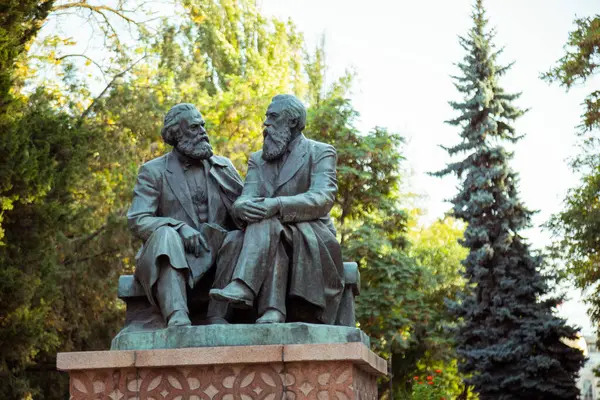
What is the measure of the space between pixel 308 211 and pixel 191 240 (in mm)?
779

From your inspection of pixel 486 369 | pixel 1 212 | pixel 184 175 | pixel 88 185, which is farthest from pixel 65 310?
pixel 184 175

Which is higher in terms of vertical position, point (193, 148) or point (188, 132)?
point (188, 132)

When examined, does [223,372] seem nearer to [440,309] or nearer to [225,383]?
[225,383]

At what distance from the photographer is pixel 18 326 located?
48.0 ft

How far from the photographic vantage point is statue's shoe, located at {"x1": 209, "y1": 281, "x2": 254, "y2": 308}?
5750mm

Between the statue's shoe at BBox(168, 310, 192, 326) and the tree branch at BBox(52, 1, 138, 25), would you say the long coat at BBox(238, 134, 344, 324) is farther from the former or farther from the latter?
the tree branch at BBox(52, 1, 138, 25)

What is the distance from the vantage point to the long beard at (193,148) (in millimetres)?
6688

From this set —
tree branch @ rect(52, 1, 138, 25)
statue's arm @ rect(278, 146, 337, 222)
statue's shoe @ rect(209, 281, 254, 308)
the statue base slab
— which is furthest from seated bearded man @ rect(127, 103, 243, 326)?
tree branch @ rect(52, 1, 138, 25)

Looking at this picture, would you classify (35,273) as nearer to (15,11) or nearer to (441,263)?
(15,11)

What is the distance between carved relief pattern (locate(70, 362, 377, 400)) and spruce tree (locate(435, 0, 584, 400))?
46.8 feet

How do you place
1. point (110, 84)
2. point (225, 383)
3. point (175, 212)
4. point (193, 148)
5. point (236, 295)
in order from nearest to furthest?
1. point (225, 383)
2. point (236, 295)
3. point (175, 212)
4. point (193, 148)
5. point (110, 84)

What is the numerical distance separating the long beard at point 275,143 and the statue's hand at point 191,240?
75cm

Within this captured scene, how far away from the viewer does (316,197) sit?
244 inches

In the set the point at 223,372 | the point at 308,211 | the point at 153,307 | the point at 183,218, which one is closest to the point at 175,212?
the point at 183,218
